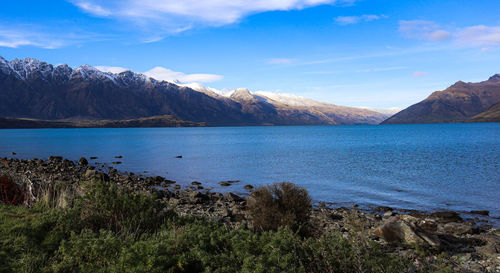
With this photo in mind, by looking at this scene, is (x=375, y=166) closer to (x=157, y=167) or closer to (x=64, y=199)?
(x=157, y=167)

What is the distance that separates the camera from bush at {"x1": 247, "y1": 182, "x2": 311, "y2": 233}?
1095 cm

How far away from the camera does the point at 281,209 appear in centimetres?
1135

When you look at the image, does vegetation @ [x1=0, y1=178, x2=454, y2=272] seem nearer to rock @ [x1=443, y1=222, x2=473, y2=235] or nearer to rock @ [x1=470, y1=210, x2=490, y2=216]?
rock @ [x1=443, y1=222, x2=473, y2=235]

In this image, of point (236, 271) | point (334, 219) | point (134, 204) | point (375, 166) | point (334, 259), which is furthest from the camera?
point (375, 166)

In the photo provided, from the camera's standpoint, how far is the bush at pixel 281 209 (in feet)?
35.9

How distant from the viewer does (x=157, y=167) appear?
39875 mm

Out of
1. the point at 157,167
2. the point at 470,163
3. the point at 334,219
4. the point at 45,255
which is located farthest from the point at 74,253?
the point at 470,163

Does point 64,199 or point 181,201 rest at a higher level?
point 64,199

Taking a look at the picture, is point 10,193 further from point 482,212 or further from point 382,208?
point 482,212

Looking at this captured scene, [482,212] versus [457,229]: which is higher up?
[457,229]

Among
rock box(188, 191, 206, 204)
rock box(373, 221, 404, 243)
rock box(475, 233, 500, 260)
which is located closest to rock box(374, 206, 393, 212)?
rock box(475, 233, 500, 260)

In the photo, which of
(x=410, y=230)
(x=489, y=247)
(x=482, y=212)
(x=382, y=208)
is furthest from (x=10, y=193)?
(x=482, y=212)

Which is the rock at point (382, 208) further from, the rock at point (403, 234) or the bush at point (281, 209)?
the bush at point (281, 209)

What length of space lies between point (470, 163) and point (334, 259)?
134 ft
